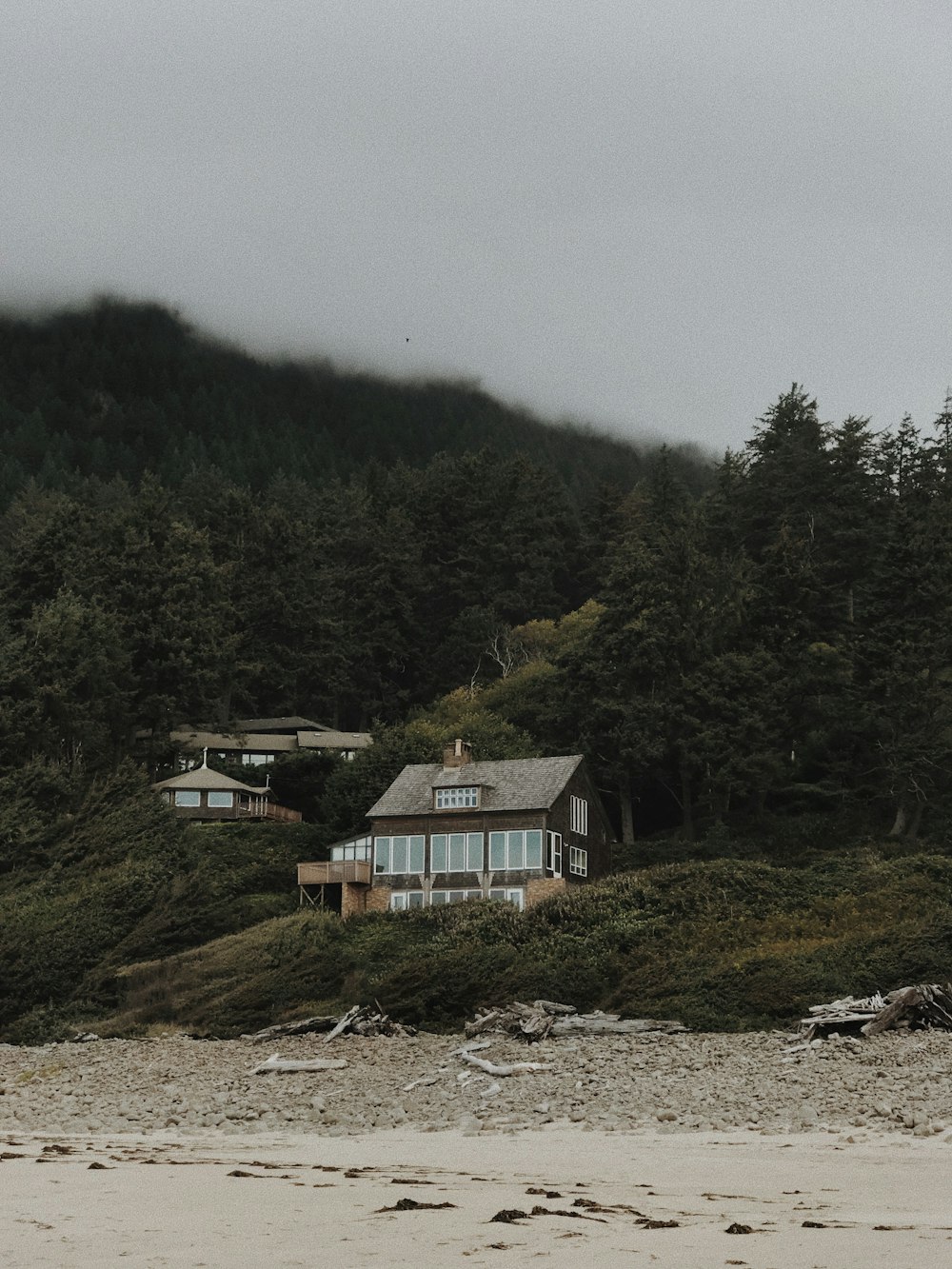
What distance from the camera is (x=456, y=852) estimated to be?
53531mm

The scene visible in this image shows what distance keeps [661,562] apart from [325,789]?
58.3 feet

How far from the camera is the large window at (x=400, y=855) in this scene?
5378 cm

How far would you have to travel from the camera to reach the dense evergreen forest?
2096 inches

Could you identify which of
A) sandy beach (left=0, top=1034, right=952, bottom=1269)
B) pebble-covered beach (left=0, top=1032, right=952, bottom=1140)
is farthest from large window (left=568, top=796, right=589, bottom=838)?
sandy beach (left=0, top=1034, right=952, bottom=1269)

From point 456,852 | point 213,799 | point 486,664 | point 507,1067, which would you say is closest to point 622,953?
point 456,852

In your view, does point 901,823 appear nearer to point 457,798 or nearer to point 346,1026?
point 457,798

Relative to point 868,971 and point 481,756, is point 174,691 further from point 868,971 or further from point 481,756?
point 868,971

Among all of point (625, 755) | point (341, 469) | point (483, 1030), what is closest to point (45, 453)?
point (341, 469)

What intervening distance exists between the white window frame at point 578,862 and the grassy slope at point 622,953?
581cm

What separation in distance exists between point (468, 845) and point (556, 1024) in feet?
66.6

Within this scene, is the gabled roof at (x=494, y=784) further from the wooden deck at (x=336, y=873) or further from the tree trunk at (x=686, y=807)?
the tree trunk at (x=686, y=807)

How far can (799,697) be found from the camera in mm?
60844

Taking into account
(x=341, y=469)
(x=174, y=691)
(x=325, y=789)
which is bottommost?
(x=325, y=789)

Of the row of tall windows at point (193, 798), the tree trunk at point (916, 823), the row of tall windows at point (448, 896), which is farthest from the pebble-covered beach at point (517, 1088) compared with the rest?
the row of tall windows at point (193, 798)
